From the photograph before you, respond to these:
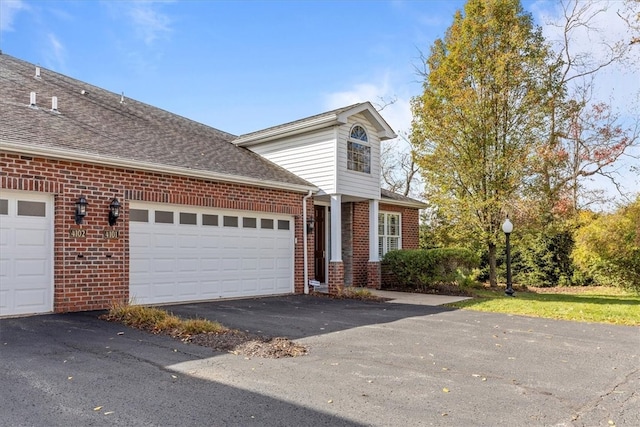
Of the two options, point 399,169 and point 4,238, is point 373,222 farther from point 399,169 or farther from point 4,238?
point 399,169

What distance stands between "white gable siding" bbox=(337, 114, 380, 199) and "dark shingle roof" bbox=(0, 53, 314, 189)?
1019 millimetres

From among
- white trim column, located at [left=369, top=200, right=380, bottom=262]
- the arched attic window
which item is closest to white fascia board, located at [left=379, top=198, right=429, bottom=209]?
white trim column, located at [left=369, top=200, right=380, bottom=262]

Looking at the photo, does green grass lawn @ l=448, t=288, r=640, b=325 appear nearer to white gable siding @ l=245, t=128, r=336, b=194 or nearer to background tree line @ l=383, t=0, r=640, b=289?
background tree line @ l=383, t=0, r=640, b=289

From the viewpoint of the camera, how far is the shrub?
13594 millimetres

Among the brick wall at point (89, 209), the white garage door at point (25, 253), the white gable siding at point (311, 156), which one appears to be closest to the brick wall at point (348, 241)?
the white gable siding at point (311, 156)

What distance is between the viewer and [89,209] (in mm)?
8523

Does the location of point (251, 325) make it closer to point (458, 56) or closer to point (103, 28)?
point (103, 28)

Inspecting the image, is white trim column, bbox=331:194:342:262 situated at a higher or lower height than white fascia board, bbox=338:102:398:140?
lower

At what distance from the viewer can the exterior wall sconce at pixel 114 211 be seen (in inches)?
341

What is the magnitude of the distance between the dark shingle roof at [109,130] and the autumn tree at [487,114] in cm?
541

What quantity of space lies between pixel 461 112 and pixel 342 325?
9.62 meters

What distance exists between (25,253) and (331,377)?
6.17 metres

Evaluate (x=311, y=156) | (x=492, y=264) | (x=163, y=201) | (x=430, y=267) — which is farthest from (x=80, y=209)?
(x=492, y=264)

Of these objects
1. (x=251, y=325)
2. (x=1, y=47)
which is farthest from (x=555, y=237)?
(x=1, y=47)
